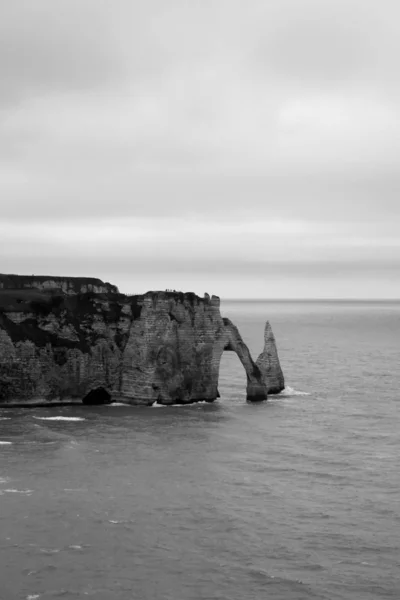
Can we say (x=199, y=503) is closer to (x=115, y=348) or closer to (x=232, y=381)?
(x=115, y=348)

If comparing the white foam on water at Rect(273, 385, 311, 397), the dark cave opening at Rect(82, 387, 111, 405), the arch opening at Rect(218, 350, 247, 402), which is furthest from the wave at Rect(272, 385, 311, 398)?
the dark cave opening at Rect(82, 387, 111, 405)

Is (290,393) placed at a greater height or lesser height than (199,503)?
greater

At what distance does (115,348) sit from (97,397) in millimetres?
5969

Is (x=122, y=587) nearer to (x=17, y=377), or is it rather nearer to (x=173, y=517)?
(x=173, y=517)

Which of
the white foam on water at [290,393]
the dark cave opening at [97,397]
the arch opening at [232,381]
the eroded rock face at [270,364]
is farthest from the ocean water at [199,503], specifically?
the arch opening at [232,381]

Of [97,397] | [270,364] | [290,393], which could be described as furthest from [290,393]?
[97,397]

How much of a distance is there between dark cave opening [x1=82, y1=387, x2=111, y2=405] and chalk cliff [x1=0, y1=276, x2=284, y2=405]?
0.37 feet

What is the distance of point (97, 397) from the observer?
8444 cm

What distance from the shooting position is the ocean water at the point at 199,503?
36.2 metres

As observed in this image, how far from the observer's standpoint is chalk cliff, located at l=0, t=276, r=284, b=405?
82062 mm

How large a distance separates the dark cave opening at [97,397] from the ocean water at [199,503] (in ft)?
9.62

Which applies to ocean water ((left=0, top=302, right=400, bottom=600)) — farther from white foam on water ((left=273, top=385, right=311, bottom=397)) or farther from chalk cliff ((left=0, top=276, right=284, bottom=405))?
white foam on water ((left=273, top=385, right=311, bottom=397))

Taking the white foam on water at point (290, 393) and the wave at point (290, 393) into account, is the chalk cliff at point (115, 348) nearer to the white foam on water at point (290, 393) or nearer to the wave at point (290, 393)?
the wave at point (290, 393)

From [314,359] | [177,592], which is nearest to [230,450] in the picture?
[177,592]
